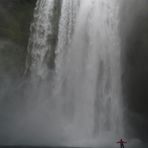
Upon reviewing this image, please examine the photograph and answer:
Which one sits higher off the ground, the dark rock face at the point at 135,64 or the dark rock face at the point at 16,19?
the dark rock face at the point at 16,19

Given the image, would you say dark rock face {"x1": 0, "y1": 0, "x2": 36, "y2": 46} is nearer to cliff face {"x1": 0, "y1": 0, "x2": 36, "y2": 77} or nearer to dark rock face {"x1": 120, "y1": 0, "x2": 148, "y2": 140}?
cliff face {"x1": 0, "y1": 0, "x2": 36, "y2": 77}

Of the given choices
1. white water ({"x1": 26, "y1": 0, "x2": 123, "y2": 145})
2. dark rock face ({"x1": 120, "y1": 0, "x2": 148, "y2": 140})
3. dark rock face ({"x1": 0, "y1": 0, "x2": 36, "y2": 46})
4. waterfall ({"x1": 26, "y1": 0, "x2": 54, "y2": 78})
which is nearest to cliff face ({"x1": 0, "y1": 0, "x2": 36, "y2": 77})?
dark rock face ({"x1": 0, "y1": 0, "x2": 36, "y2": 46})

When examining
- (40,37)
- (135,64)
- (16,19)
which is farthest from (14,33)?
(135,64)

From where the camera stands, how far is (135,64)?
36281mm

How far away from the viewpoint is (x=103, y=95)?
31312mm

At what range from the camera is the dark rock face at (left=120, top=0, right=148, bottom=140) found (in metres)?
35.0

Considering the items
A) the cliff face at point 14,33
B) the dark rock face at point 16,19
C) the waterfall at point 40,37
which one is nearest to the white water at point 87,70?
the waterfall at point 40,37

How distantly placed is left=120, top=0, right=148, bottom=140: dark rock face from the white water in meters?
2.30

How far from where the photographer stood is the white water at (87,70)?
99.6 feet

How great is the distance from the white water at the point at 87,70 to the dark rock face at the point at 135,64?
2.30m

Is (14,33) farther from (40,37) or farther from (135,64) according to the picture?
(135,64)

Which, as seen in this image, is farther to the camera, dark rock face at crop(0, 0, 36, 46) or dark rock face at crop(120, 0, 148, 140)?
dark rock face at crop(0, 0, 36, 46)

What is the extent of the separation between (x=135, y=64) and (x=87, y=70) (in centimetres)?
658

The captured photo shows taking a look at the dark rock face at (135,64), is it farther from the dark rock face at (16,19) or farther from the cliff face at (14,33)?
the dark rock face at (16,19)
